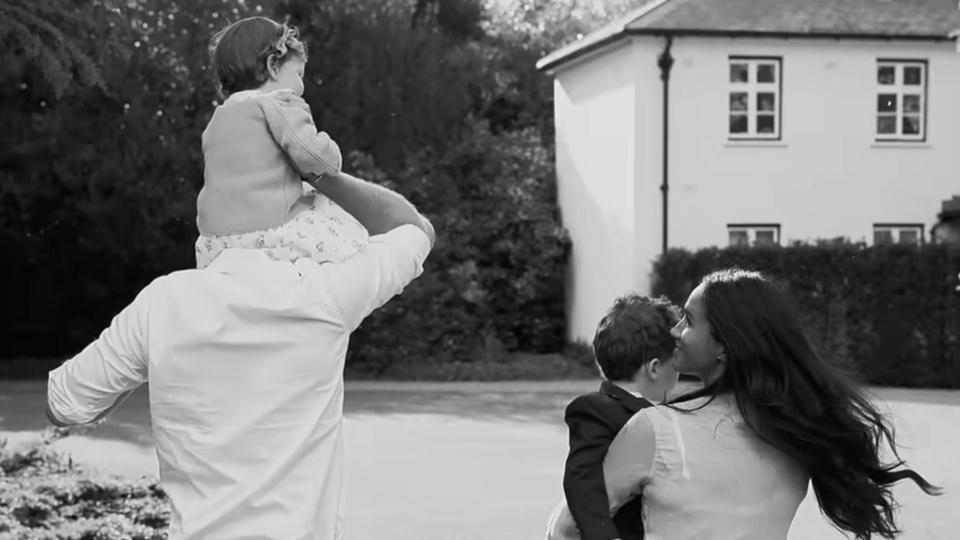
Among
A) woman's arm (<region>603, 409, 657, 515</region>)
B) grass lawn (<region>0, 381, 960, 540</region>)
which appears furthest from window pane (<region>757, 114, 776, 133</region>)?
woman's arm (<region>603, 409, 657, 515</region>)

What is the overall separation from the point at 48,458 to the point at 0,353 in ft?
60.2

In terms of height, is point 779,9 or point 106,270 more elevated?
point 779,9

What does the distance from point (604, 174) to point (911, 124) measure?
587cm

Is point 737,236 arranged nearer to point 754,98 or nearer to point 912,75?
point 754,98

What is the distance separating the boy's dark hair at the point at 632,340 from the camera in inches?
145

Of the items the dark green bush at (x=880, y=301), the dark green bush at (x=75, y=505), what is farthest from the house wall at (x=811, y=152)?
the dark green bush at (x=75, y=505)

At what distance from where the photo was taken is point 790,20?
24.9 meters

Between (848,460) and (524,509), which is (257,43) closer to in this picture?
(848,460)

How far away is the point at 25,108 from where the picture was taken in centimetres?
2402

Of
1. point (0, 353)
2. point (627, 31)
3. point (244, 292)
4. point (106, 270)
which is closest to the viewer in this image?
point (244, 292)

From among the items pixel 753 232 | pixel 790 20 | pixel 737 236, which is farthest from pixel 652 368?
pixel 790 20

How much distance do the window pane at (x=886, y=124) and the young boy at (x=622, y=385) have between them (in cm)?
2286

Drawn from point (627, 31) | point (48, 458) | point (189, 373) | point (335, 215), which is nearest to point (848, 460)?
point (335, 215)

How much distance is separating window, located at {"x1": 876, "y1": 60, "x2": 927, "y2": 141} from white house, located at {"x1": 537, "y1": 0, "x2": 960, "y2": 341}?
27mm
